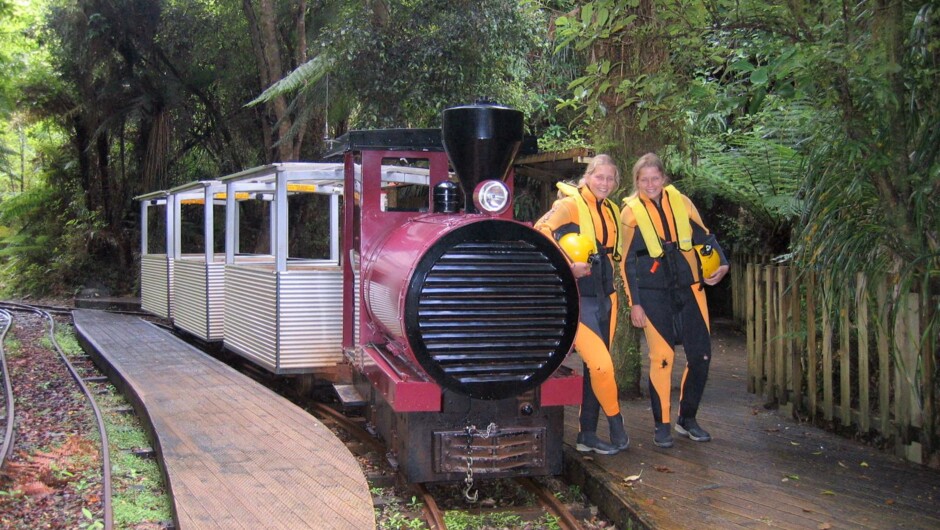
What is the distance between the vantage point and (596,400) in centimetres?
536

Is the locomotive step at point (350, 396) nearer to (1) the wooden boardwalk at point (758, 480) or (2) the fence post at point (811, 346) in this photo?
(1) the wooden boardwalk at point (758, 480)

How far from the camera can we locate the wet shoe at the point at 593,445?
5.31m

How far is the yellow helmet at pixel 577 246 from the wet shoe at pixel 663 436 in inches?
50.4

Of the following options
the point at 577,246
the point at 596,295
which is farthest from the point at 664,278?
the point at 577,246

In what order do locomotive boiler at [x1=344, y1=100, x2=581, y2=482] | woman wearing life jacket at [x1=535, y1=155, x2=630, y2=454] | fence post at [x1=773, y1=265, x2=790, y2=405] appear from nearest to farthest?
1. locomotive boiler at [x1=344, y1=100, x2=581, y2=482]
2. woman wearing life jacket at [x1=535, y1=155, x2=630, y2=454]
3. fence post at [x1=773, y1=265, x2=790, y2=405]

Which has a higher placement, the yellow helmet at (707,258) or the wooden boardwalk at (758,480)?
the yellow helmet at (707,258)

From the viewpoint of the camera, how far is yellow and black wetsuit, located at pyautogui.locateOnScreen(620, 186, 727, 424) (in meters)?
5.44

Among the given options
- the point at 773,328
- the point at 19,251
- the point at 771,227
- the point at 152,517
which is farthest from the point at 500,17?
the point at 19,251

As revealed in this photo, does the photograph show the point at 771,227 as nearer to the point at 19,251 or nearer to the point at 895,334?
the point at 895,334

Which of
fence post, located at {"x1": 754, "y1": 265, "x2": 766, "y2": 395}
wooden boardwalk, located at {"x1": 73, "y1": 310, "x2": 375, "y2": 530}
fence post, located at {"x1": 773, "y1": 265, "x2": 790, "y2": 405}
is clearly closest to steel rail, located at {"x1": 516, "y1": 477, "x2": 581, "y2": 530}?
wooden boardwalk, located at {"x1": 73, "y1": 310, "x2": 375, "y2": 530}

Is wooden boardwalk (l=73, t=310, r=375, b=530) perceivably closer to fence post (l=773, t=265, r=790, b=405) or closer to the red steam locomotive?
the red steam locomotive

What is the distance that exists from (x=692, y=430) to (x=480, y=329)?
1.99 meters

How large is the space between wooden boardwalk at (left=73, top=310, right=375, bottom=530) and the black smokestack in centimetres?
179

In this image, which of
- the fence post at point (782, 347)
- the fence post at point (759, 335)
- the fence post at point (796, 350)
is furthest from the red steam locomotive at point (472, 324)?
the fence post at point (759, 335)
